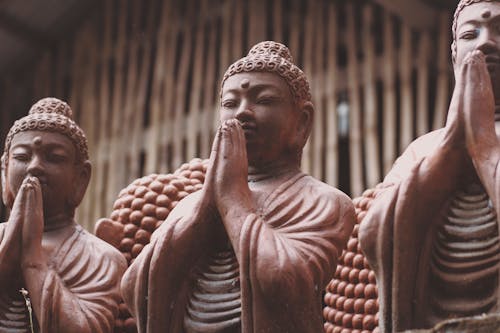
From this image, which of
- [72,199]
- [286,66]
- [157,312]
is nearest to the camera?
[157,312]

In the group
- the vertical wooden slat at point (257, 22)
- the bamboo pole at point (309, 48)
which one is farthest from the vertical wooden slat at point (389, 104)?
the vertical wooden slat at point (257, 22)

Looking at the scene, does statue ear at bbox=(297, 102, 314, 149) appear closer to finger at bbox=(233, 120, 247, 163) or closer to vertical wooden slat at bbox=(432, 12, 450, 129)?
finger at bbox=(233, 120, 247, 163)

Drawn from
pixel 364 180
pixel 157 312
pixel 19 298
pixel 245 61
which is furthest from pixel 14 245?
pixel 364 180

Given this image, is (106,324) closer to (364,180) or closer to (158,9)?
(364,180)

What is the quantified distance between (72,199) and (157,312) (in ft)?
2.82

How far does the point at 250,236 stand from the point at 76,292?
802 mm

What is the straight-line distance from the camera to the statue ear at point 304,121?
396 centimetres

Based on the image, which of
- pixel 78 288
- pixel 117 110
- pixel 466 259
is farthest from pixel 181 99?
pixel 466 259

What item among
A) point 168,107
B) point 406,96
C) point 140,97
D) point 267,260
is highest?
point 140,97

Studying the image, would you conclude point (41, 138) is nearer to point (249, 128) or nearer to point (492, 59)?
point (249, 128)

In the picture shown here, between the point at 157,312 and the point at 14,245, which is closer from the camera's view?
the point at 157,312

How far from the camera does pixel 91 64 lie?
→ 9.13 metres

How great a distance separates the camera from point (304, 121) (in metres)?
3.98

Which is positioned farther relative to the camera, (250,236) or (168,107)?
(168,107)
